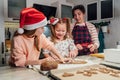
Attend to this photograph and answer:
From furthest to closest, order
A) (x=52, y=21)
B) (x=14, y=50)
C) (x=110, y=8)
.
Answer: (x=110, y=8) < (x=52, y=21) < (x=14, y=50)

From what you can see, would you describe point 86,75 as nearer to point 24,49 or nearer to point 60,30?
point 24,49

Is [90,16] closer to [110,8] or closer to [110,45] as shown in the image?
[110,8]

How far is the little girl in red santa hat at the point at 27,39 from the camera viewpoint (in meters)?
1.03

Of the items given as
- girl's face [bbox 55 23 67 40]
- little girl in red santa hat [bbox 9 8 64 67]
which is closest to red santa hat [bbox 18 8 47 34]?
little girl in red santa hat [bbox 9 8 64 67]

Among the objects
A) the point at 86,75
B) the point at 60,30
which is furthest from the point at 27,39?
the point at 86,75

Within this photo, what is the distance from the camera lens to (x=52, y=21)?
1.45 m

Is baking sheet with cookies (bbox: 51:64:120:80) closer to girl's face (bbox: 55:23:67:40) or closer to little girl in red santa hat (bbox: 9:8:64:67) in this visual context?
little girl in red santa hat (bbox: 9:8:64:67)

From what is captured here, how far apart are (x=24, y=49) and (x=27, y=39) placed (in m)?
0.08

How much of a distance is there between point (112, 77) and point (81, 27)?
1136mm

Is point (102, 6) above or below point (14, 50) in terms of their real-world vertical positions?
above

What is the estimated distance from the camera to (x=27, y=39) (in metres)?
1.14

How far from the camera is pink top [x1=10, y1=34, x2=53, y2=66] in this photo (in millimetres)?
1022

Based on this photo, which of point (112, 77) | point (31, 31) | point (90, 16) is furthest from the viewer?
point (90, 16)

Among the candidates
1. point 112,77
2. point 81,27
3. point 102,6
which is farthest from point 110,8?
point 112,77
